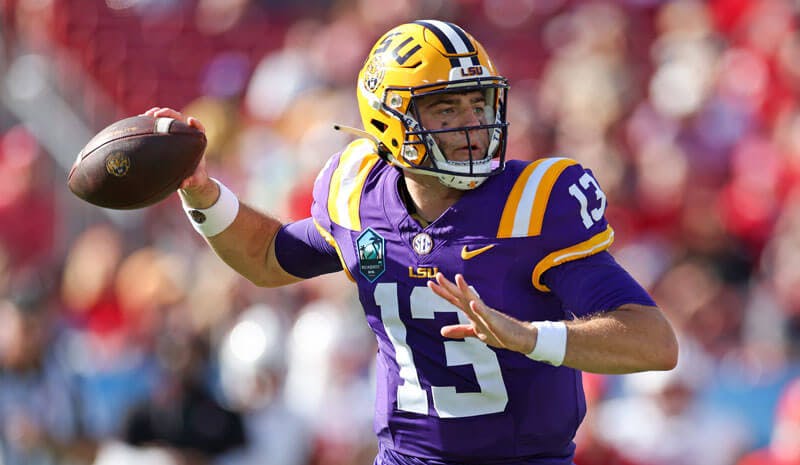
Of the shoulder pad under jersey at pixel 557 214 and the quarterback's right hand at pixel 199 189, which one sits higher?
the quarterback's right hand at pixel 199 189

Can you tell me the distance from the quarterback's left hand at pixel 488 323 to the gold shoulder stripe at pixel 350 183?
70 cm

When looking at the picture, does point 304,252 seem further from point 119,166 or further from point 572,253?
point 572,253

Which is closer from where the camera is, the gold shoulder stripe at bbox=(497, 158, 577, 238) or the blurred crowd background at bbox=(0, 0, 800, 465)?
the gold shoulder stripe at bbox=(497, 158, 577, 238)

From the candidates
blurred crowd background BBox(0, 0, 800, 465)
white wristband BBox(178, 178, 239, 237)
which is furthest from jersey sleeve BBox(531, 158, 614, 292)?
blurred crowd background BBox(0, 0, 800, 465)

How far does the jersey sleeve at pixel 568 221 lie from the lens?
3.40m

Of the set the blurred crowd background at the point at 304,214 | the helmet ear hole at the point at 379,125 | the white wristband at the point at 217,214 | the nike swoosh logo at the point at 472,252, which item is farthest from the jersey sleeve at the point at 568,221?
the blurred crowd background at the point at 304,214

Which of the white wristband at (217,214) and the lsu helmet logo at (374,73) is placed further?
the white wristband at (217,214)

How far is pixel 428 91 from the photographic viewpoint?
3.65 metres

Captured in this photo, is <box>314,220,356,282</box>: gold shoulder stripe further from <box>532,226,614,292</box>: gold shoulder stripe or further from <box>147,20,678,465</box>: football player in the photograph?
<box>532,226,614,292</box>: gold shoulder stripe

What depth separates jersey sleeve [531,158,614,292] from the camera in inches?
134

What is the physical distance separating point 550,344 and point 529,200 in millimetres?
490

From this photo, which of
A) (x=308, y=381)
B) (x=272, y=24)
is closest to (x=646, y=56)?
(x=272, y=24)

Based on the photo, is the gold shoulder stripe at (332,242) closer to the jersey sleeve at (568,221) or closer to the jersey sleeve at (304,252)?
the jersey sleeve at (304,252)

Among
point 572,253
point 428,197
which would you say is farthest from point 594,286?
point 428,197
